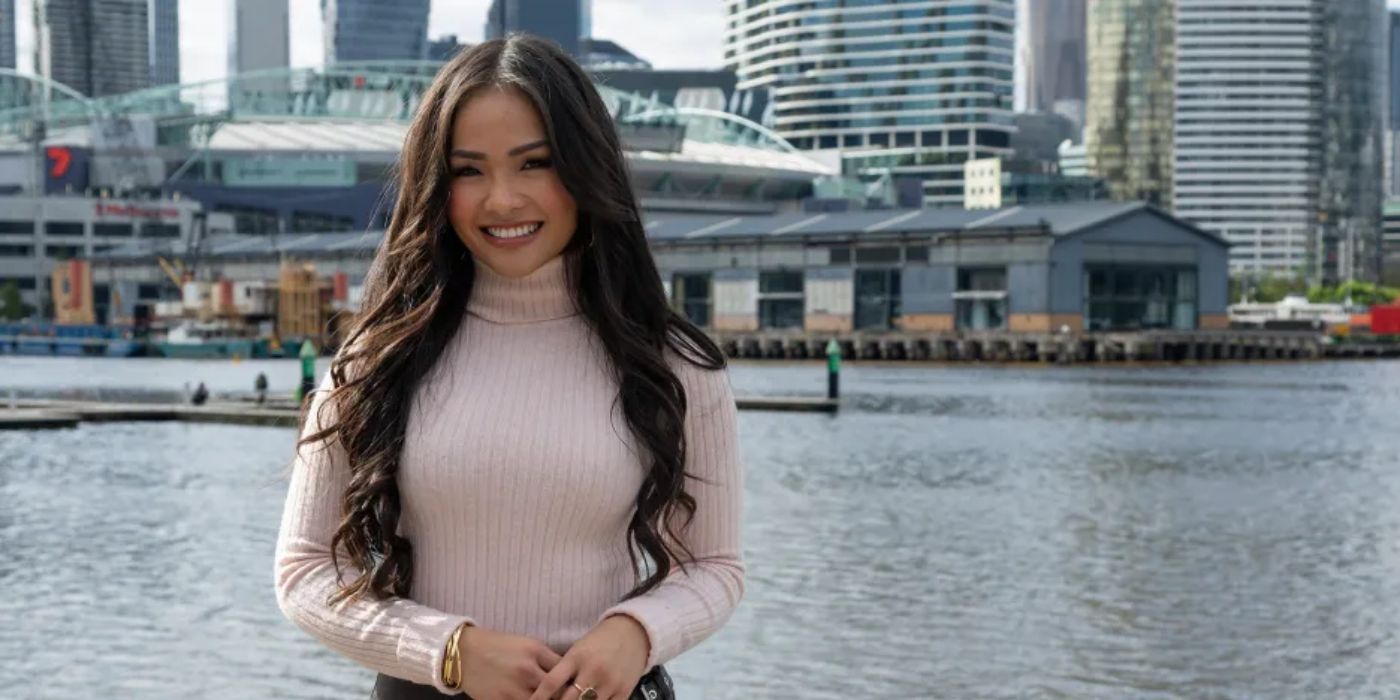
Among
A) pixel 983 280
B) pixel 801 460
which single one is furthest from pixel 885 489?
pixel 983 280

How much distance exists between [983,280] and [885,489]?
240 feet

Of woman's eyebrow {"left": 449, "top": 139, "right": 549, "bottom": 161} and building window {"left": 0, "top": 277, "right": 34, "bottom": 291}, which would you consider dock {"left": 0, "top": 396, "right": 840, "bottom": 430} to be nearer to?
woman's eyebrow {"left": 449, "top": 139, "right": 549, "bottom": 161}

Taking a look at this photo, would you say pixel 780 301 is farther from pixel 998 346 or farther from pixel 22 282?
pixel 22 282

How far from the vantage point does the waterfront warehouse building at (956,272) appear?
336ft

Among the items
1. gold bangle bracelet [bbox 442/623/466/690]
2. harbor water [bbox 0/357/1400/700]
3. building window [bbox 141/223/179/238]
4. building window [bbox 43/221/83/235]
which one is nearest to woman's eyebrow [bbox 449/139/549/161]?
gold bangle bracelet [bbox 442/623/466/690]

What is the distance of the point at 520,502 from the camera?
3594 mm

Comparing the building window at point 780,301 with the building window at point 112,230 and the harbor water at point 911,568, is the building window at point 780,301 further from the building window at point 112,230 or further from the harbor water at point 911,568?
the harbor water at point 911,568

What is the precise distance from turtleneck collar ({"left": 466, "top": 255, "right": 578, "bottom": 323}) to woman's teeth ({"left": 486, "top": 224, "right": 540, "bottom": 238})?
8cm

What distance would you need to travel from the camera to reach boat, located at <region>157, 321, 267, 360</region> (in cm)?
10106

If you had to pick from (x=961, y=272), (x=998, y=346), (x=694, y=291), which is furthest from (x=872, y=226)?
(x=998, y=346)

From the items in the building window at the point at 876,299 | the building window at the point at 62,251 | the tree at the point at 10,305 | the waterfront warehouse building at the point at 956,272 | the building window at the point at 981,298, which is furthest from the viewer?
the building window at the point at 62,251

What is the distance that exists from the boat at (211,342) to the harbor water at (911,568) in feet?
189

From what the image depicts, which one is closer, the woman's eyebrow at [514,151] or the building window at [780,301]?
the woman's eyebrow at [514,151]

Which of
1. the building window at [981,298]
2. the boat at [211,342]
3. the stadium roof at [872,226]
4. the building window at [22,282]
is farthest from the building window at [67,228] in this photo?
the building window at [981,298]
